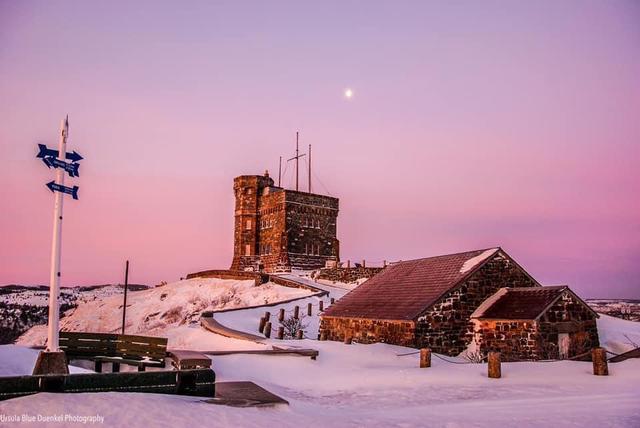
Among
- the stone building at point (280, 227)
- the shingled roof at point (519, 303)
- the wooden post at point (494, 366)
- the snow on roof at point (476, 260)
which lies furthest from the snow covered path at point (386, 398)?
the stone building at point (280, 227)

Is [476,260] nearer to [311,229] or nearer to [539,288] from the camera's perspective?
[539,288]

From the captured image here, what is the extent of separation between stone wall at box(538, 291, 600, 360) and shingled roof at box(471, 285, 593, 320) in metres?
0.25

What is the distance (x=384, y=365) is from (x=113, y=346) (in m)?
8.35

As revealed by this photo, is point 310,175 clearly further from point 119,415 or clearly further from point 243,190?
point 119,415

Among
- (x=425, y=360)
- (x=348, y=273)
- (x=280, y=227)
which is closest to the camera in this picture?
(x=425, y=360)

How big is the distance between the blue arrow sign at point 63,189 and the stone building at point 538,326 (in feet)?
53.3

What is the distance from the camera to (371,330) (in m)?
22.9

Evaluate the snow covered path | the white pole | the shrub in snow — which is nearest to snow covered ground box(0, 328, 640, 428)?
the snow covered path

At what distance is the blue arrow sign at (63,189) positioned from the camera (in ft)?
31.8

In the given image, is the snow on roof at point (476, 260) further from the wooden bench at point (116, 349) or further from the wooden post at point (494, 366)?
the wooden bench at point (116, 349)

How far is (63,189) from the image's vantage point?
32.0 feet

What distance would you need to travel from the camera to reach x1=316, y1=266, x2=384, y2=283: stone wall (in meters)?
50.5

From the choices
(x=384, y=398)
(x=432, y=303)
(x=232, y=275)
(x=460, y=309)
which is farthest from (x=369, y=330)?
(x=232, y=275)

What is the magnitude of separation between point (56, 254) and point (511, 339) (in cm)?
1654
